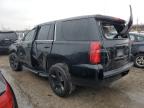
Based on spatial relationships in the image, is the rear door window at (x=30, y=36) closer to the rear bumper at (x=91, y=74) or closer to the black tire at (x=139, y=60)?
the rear bumper at (x=91, y=74)

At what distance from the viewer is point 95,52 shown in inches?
130

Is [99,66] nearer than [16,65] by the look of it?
Yes

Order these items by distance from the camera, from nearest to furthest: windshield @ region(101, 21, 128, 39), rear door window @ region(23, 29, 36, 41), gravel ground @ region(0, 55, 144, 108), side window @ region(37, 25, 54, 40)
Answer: windshield @ region(101, 21, 128, 39) → gravel ground @ region(0, 55, 144, 108) → side window @ region(37, 25, 54, 40) → rear door window @ region(23, 29, 36, 41)

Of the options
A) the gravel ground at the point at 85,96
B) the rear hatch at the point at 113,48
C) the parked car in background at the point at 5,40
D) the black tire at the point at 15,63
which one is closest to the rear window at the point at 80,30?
the rear hatch at the point at 113,48

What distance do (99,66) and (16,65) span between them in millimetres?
4488

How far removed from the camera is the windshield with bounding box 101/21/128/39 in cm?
368

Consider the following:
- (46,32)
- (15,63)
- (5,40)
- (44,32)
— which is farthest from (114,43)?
(5,40)

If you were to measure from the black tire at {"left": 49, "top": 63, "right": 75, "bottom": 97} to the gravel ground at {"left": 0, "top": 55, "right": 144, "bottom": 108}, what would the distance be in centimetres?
18

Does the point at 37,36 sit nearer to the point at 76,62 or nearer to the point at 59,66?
the point at 59,66

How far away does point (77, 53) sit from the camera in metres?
3.60

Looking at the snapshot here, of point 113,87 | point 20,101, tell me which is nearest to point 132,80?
→ point 113,87

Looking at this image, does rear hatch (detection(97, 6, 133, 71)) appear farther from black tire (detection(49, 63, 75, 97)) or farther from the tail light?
black tire (detection(49, 63, 75, 97))

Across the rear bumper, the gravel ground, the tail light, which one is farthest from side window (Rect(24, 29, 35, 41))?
the tail light

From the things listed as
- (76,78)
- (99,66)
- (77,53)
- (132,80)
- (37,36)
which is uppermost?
(37,36)
